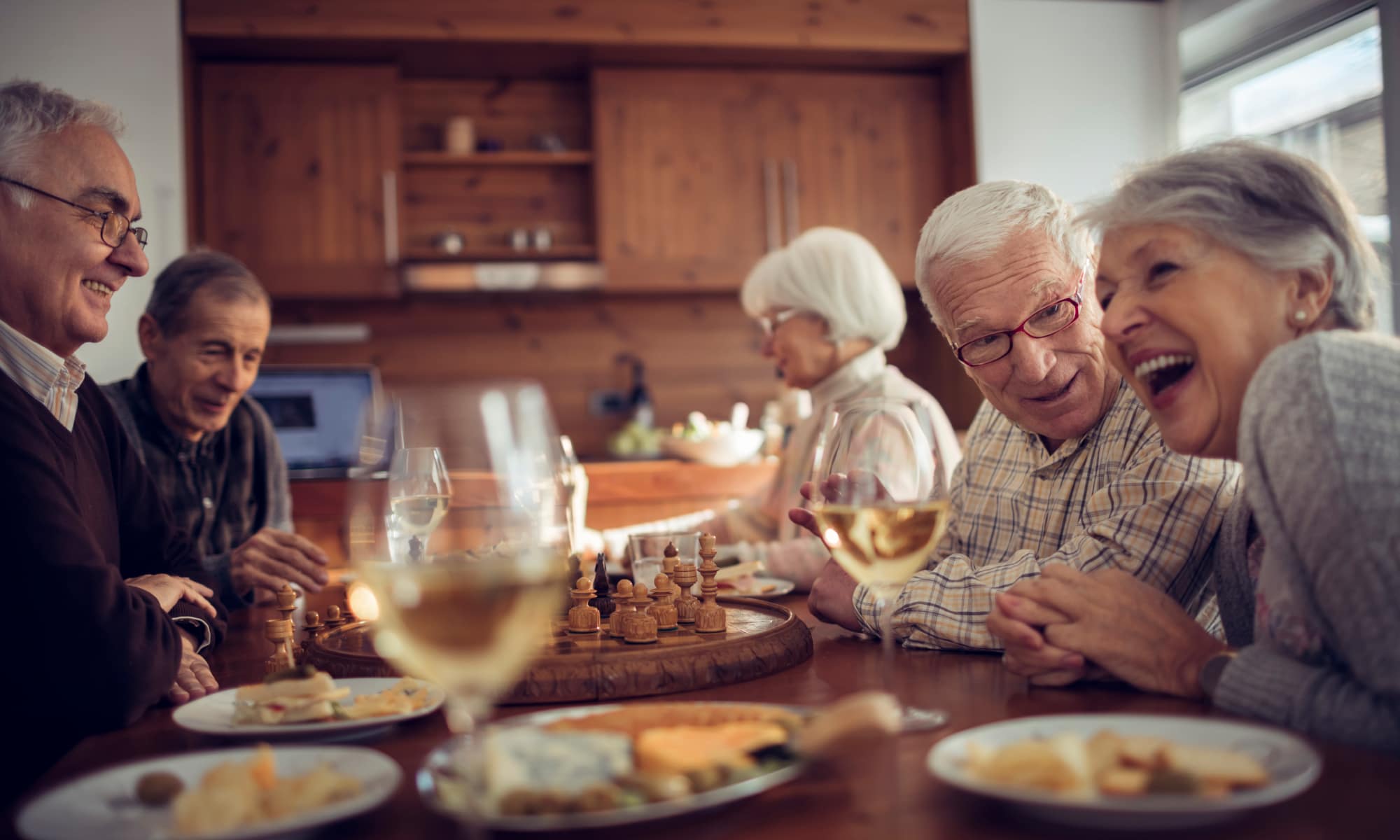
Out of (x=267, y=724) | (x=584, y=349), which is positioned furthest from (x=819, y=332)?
(x=584, y=349)

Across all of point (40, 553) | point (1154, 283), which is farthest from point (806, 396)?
point (40, 553)

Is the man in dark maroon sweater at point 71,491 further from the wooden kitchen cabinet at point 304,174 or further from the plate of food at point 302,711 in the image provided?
the wooden kitchen cabinet at point 304,174

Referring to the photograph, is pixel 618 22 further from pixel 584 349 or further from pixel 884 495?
pixel 884 495

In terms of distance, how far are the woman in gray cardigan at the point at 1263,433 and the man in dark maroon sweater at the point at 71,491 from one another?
2.58 ft

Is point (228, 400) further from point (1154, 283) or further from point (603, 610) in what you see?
point (1154, 283)

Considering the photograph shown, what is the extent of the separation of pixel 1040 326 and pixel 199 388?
1.72 metres

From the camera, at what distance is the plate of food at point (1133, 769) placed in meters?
0.58

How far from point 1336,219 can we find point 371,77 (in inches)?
162

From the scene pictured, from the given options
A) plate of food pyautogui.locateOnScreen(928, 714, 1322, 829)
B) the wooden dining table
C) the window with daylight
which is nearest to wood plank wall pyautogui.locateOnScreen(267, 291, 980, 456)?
the window with daylight

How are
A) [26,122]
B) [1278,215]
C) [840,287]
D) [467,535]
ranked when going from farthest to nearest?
1. [840,287]
2. [26,122]
3. [1278,215]
4. [467,535]

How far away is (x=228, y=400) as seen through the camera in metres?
2.31

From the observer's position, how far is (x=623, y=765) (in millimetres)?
651

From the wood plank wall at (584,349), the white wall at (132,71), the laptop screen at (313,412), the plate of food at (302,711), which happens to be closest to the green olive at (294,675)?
the plate of food at (302,711)

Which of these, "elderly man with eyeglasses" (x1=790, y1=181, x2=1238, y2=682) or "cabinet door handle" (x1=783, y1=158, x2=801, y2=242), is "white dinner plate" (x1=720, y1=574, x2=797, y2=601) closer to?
"elderly man with eyeglasses" (x1=790, y1=181, x2=1238, y2=682)
